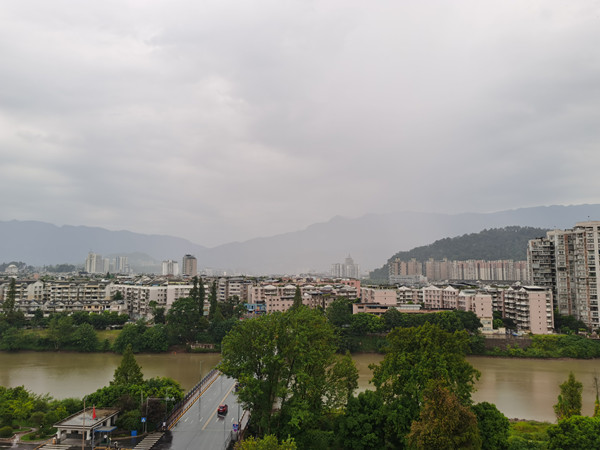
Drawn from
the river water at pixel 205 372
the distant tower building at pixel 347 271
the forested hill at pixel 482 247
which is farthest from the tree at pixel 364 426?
the distant tower building at pixel 347 271

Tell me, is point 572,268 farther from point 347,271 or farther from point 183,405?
point 347,271

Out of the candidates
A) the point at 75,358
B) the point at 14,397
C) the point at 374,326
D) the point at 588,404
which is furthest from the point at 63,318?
the point at 588,404

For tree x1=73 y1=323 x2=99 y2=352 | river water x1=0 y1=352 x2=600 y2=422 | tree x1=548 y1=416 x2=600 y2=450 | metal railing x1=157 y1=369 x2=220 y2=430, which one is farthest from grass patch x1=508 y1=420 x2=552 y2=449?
tree x1=73 y1=323 x2=99 y2=352

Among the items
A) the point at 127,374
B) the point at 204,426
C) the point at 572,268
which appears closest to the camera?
the point at 204,426

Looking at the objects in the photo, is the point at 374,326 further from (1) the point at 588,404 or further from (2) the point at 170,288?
(2) the point at 170,288

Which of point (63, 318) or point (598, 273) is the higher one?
point (598, 273)

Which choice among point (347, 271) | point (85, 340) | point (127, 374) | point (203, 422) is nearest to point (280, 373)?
point (203, 422)
